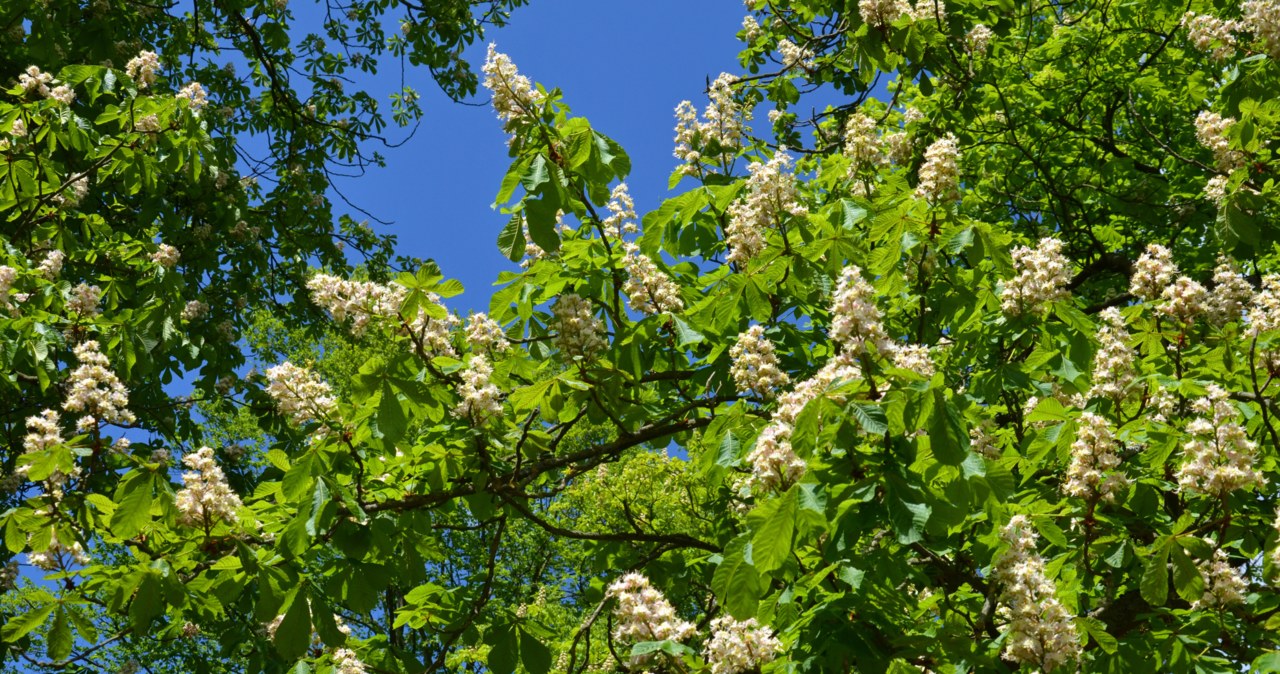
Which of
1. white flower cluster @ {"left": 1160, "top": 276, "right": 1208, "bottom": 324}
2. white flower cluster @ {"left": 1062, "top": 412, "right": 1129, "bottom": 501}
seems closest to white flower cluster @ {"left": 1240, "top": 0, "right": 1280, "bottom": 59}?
white flower cluster @ {"left": 1160, "top": 276, "right": 1208, "bottom": 324}

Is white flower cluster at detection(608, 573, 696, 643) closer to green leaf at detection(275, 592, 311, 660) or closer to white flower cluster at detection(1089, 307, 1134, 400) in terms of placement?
green leaf at detection(275, 592, 311, 660)

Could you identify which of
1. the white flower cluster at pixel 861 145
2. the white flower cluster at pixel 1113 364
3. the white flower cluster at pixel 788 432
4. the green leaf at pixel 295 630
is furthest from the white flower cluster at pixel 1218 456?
the green leaf at pixel 295 630

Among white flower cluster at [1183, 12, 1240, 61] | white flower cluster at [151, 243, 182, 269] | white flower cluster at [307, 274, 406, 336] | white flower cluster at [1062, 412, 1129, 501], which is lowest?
white flower cluster at [1062, 412, 1129, 501]

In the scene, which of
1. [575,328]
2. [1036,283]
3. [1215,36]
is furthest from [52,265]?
[1215,36]

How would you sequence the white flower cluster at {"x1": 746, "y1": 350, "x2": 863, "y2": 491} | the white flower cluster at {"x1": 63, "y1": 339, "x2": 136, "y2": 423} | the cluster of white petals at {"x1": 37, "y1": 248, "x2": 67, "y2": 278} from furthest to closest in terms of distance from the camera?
the cluster of white petals at {"x1": 37, "y1": 248, "x2": 67, "y2": 278} → the white flower cluster at {"x1": 63, "y1": 339, "x2": 136, "y2": 423} → the white flower cluster at {"x1": 746, "y1": 350, "x2": 863, "y2": 491}

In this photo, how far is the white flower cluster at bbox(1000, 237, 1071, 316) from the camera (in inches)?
165

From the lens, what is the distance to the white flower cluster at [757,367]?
3.43 meters

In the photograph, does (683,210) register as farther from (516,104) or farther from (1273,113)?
(1273,113)

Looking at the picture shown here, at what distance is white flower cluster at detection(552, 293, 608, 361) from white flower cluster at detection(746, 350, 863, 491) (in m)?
1.26

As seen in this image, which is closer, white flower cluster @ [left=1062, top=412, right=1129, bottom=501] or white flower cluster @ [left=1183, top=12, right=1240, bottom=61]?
white flower cluster @ [left=1062, top=412, right=1129, bottom=501]

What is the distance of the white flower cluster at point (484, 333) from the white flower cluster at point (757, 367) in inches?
58.0

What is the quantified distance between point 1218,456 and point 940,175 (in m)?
1.46

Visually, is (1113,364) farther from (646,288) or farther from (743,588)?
(743,588)

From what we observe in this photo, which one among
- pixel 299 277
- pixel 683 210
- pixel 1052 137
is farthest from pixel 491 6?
pixel 683 210
